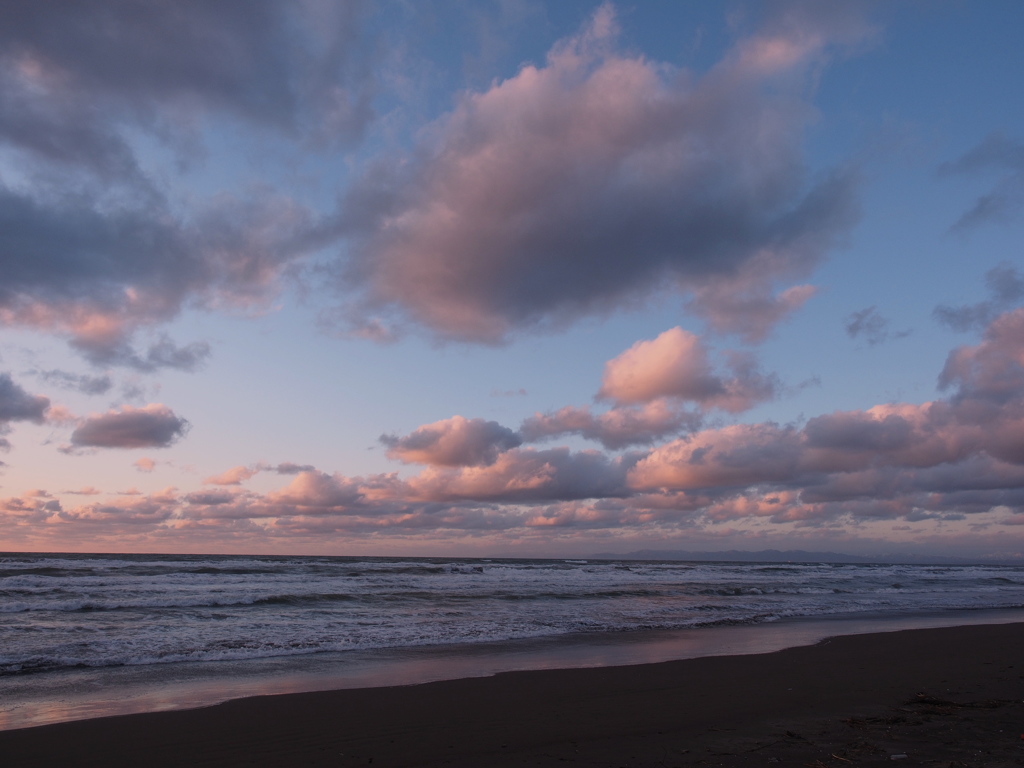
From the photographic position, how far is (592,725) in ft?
26.1

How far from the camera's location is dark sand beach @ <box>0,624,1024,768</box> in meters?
6.70

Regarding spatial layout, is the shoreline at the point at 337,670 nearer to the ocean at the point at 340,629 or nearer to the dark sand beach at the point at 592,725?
the ocean at the point at 340,629

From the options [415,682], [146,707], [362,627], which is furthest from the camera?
[362,627]

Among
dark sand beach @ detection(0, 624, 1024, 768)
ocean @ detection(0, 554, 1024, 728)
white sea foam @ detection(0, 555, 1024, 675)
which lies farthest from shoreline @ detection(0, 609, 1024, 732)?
white sea foam @ detection(0, 555, 1024, 675)

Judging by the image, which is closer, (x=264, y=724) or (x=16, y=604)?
(x=264, y=724)

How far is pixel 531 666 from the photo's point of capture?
41.4 ft

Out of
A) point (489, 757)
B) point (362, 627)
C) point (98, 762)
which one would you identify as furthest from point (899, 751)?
point (362, 627)

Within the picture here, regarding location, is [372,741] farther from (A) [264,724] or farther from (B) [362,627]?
(B) [362,627]

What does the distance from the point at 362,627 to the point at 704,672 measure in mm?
10235

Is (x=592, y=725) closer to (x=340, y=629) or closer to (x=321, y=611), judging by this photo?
(x=340, y=629)

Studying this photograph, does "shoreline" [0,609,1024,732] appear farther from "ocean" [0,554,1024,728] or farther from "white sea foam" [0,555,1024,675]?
"white sea foam" [0,555,1024,675]

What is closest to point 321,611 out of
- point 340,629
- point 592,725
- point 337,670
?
point 340,629

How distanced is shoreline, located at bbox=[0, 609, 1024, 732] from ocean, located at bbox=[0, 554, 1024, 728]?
0.05m

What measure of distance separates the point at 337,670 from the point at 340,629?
5935 mm
